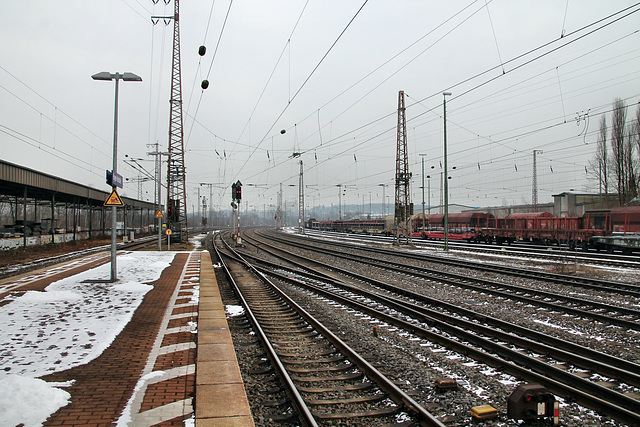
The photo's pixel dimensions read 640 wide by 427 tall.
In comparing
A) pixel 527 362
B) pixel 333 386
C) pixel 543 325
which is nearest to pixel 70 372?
pixel 333 386

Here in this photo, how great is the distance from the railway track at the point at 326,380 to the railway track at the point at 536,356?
6.47 ft

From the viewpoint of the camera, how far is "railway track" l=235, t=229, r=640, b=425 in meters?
5.14

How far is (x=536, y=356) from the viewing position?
692 centimetres

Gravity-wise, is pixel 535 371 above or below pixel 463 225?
below

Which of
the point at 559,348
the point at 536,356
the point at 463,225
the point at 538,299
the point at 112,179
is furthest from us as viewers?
the point at 463,225

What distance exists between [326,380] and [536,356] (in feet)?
12.1

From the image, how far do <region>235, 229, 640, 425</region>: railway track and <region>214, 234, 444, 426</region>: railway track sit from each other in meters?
1.97

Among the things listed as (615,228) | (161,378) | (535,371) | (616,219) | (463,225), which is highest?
(616,219)

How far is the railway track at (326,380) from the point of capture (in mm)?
4730

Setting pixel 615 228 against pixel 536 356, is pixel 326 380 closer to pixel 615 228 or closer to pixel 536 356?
pixel 536 356

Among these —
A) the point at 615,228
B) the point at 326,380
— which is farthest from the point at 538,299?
the point at 615,228

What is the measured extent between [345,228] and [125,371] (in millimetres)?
69419

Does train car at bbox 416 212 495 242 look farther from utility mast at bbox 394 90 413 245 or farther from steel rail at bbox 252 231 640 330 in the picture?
steel rail at bbox 252 231 640 330

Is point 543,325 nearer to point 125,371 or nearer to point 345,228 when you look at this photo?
point 125,371
